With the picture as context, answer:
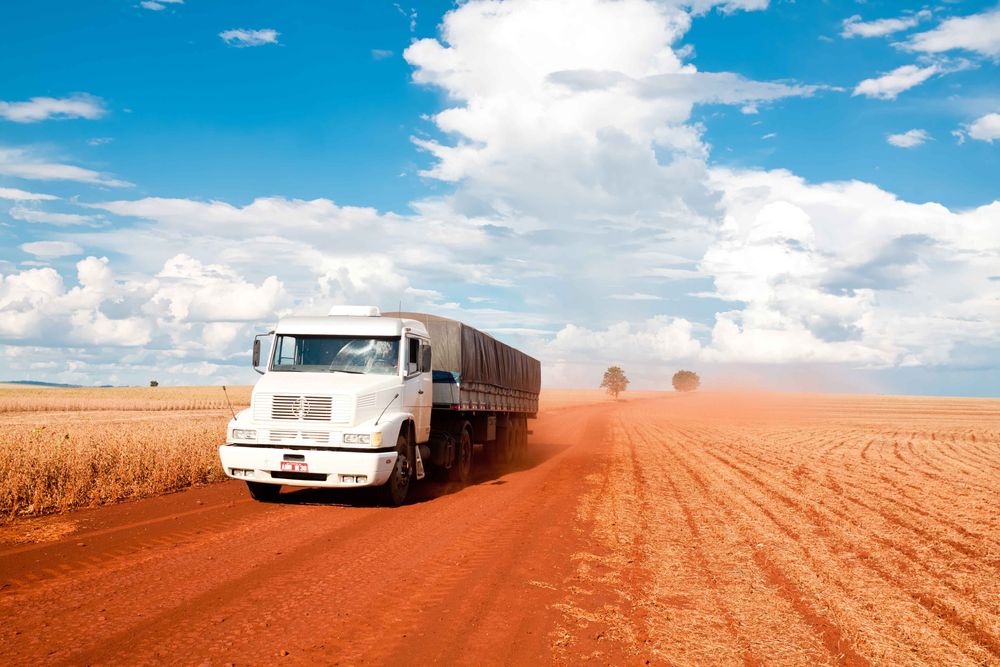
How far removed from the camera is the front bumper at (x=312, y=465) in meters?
10.6

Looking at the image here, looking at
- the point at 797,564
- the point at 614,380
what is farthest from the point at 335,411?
the point at 614,380

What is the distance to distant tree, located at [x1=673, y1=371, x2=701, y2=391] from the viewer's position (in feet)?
590

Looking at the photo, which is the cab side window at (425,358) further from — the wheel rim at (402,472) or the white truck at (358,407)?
the wheel rim at (402,472)

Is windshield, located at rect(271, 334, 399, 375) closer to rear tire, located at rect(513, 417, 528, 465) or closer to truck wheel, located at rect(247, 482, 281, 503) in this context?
truck wheel, located at rect(247, 482, 281, 503)

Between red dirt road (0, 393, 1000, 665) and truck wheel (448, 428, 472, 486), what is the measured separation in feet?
3.90

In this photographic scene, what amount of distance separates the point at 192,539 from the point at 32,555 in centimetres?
164

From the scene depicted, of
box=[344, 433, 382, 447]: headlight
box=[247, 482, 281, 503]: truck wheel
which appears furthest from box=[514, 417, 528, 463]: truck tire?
box=[344, 433, 382, 447]: headlight

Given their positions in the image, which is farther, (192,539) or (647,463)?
(647,463)

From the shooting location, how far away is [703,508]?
38.0ft

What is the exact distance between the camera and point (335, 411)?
1085cm

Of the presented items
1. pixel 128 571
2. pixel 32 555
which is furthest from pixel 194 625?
pixel 32 555

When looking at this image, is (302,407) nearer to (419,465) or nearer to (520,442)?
(419,465)

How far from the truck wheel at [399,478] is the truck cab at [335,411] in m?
0.02

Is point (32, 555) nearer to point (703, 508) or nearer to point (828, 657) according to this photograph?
point (828, 657)
